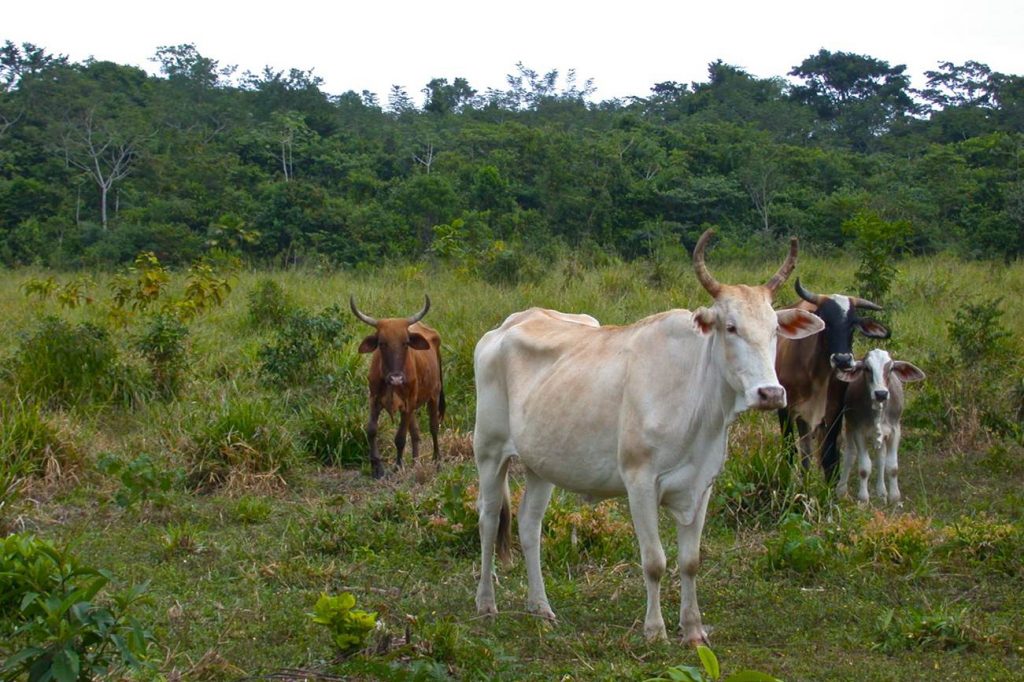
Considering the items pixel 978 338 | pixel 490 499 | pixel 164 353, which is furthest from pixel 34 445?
pixel 978 338

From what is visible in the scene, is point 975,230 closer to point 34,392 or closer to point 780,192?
point 780,192

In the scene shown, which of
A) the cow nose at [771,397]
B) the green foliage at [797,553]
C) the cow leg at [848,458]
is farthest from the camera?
the cow leg at [848,458]

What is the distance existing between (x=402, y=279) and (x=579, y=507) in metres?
9.33

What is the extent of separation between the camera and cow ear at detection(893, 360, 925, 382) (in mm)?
8672

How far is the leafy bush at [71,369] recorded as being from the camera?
1016cm

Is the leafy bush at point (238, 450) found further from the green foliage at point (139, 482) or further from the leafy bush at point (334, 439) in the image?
the leafy bush at point (334, 439)

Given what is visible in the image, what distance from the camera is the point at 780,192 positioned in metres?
23.8

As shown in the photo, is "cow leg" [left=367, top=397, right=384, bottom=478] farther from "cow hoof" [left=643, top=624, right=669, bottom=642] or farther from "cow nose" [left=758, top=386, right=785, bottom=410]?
"cow nose" [left=758, top=386, right=785, bottom=410]

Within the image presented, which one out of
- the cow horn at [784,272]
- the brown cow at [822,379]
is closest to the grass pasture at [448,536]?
the brown cow at [822,379]

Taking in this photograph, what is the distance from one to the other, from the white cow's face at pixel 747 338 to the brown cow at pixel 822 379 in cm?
366

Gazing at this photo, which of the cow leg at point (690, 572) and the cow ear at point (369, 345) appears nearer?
the cow leg at point (690, 572)

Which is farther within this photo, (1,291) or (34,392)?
(1,291)

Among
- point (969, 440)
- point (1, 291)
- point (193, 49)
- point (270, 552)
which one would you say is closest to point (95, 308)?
point (1, 291)

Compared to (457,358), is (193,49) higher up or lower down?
higher up
